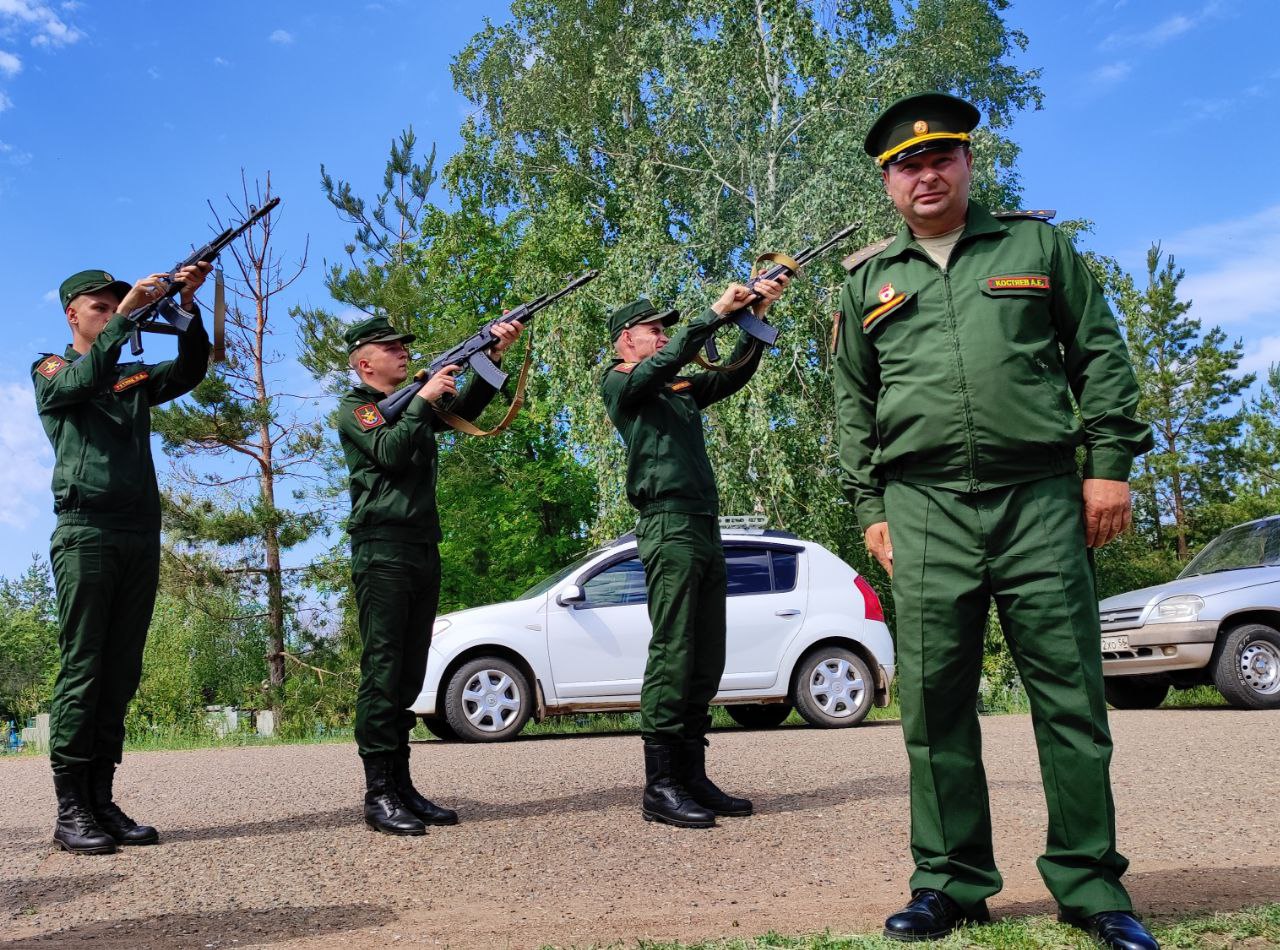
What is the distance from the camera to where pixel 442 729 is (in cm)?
1095

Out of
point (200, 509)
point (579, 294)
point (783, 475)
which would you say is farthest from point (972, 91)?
point (200, 509)

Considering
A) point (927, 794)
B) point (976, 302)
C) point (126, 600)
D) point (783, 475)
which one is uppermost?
point (783, 475)

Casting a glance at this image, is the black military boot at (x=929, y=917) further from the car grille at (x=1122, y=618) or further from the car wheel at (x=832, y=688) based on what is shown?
the car grille at (x=1122, y=618)

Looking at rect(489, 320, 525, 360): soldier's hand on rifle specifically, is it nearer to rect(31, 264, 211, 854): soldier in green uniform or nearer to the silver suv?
rect(31, 264, 211, 854): soldier in green uniform

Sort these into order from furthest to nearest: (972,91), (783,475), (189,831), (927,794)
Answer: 1. (972,91)
2. (783,475)
3. (189,831)
4. (927,794)

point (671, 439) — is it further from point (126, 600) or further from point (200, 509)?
point (200, 509)

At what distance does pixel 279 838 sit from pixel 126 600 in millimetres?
1295

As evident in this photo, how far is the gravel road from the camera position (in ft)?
12.7

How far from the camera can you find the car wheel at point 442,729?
1087 cm

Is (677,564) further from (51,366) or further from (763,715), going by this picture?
(763,715)

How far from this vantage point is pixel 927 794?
11.5 feet

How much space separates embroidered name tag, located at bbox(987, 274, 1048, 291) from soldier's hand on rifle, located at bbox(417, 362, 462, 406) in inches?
110

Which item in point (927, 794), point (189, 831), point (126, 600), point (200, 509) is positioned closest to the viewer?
point (927, 794)

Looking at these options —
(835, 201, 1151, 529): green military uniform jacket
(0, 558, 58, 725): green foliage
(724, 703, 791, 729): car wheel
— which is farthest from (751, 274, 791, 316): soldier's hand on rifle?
(0, 558, 58, 725): green foliage
